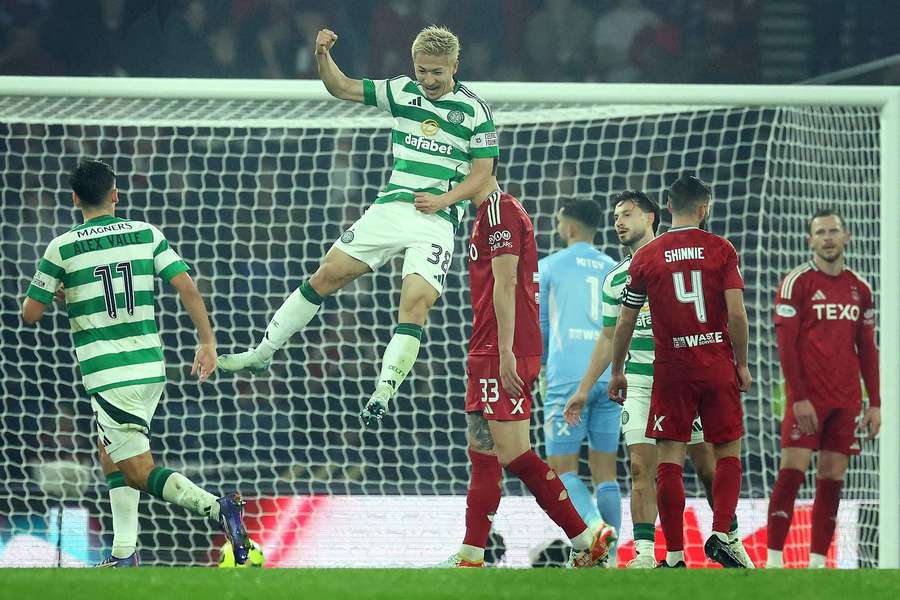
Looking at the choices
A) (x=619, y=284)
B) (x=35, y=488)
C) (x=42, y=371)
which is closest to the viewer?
(x=619, y=284)

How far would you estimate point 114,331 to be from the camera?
476cm

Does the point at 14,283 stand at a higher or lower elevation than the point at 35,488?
higher

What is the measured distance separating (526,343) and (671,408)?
2.10 feet

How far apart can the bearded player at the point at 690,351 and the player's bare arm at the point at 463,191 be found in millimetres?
692

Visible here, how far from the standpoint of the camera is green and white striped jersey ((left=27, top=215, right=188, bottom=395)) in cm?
474

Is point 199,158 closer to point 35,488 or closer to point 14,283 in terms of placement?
point 14,283

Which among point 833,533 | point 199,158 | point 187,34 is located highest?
point 187,34

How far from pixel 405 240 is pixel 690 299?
1.12m

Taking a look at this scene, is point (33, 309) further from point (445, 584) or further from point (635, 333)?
point (635, 333)

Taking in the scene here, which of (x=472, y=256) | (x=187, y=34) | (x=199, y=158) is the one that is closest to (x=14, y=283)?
(x=199, y=158)

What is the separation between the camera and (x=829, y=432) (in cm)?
638

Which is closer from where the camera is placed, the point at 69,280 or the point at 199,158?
the point at 69,280

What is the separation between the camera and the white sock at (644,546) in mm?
4645

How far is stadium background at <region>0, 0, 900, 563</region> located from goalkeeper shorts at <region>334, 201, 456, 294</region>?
3.28m
